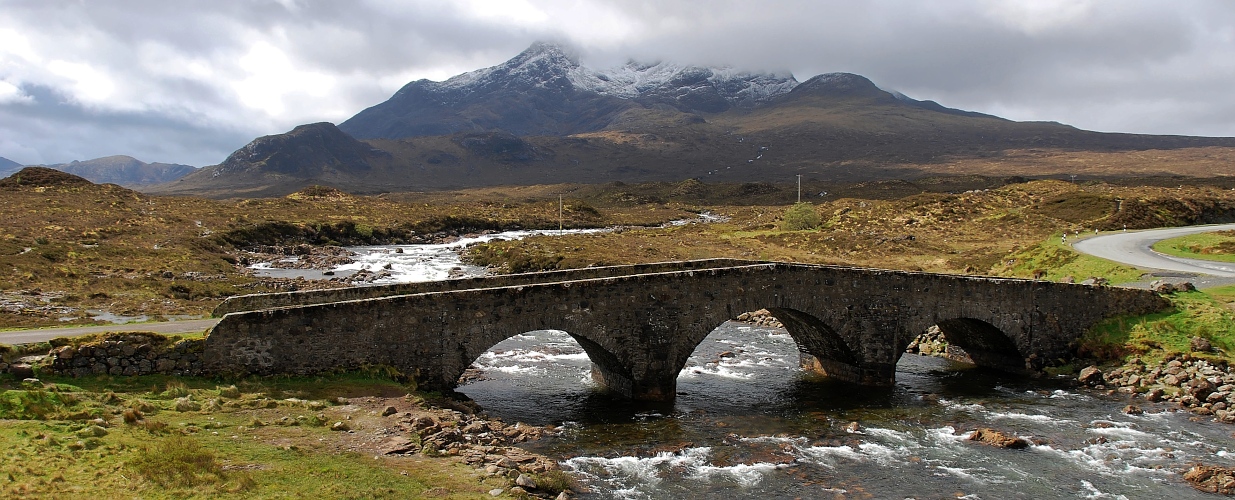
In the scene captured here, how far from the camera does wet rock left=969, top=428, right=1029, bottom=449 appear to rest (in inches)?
782

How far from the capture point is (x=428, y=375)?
2027 cm

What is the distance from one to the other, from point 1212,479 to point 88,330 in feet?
90.6

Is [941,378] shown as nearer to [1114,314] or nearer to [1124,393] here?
[1124,393]

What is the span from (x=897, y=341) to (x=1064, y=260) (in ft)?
66.3

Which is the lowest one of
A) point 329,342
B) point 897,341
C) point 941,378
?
point 941,378

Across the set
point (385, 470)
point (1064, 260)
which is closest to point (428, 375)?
point (385, 470)

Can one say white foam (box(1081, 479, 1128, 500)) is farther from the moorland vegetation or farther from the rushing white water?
the rushing white water

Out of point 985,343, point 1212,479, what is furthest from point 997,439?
point 985,343

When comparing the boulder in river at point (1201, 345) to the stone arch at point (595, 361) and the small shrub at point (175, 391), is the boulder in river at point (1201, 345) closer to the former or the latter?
the stone arch at point (595, 361)

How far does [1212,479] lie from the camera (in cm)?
1717

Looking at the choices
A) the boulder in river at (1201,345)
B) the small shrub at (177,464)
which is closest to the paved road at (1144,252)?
the boulder in river at (1201,345)

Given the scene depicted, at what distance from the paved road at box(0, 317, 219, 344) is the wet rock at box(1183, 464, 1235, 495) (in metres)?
23.9

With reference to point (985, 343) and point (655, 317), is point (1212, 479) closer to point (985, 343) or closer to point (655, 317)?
point (985, 343)

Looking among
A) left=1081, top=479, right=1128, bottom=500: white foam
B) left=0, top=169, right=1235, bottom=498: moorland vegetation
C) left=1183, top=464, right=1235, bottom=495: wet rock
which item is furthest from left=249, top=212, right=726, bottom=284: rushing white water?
left=1183, top=464, right=1235, bottom=495: wet rock
